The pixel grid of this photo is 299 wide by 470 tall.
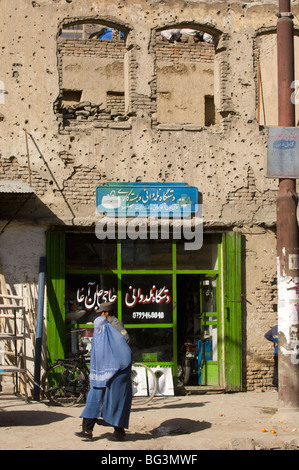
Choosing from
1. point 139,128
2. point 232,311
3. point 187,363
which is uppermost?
point 139,128

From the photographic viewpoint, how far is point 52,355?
480 inches

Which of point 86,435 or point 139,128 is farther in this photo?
point 139,128

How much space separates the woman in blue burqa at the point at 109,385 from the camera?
8.36 m

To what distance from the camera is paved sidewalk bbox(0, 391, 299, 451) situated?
8188 millimetres

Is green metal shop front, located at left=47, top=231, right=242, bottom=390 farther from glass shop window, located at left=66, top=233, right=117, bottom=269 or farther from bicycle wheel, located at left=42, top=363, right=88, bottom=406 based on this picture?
bicycle wheel, located at left=42, top=363, right=88, bottom=406

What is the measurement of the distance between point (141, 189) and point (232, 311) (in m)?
2.52

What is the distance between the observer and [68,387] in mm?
11547

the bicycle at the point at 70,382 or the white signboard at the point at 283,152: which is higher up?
the white signboard at the point at 283,152

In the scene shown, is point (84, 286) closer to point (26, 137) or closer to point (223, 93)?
point (26, 137)

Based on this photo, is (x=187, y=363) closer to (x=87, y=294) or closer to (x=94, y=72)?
(x=87, y=294)

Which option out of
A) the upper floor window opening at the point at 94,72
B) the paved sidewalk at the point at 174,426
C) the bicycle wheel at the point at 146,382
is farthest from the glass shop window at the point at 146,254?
the upper floor window opening at the point at 94,72

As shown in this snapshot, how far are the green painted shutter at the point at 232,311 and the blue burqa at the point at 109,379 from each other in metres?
4.49

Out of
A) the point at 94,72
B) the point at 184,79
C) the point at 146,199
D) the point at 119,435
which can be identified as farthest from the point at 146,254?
the point at 184,79

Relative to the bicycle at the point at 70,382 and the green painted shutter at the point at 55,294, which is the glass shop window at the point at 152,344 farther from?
the green painted shutter at the point at 55,294
